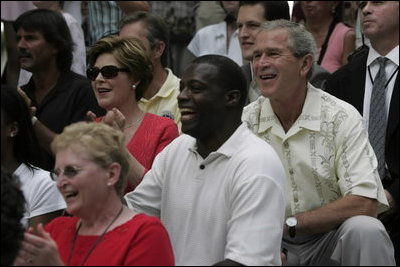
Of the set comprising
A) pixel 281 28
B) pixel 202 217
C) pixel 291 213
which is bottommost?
pixel 291 213

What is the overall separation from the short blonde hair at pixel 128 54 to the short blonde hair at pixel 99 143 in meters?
1.63

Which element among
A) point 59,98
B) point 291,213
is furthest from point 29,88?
point 291,213

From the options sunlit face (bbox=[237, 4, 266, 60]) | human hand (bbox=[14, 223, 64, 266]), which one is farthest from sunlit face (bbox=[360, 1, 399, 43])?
human hand (bbox=[14, 223, 64, 266])

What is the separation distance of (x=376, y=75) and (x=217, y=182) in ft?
7.26

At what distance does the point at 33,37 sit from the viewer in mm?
7590

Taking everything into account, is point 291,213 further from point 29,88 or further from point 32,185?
point 29,88

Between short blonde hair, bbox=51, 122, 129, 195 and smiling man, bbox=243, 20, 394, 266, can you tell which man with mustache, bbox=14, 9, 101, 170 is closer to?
smiling man, bbox=243, 20, 394, 266

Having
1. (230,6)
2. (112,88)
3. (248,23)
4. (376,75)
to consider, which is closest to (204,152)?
(112,88)

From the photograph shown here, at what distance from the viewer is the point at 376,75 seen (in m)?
6.84

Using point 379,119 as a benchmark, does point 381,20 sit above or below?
above

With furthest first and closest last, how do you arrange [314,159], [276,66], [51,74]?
[51,74], [276,66], [314,159]

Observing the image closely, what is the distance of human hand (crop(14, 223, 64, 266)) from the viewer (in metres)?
4.36

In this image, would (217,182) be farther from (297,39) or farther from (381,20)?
(381,20)

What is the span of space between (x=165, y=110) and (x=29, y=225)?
179 cm
